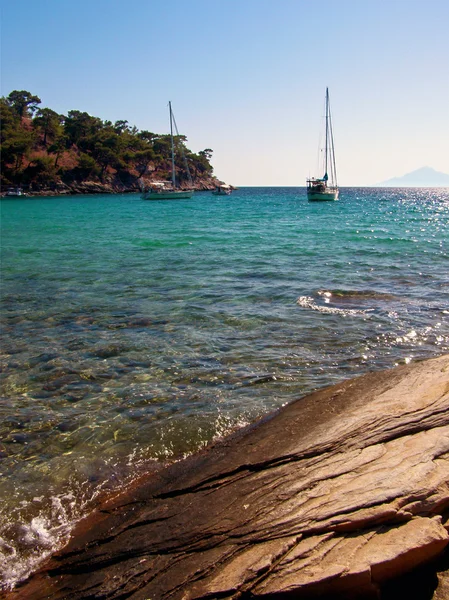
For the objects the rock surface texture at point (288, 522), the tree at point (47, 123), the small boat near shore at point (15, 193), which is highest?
the tree at point (47, 123)

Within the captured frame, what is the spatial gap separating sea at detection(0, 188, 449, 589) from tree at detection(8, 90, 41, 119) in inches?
5227

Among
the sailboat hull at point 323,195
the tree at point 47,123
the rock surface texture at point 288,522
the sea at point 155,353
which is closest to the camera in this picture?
the rock surface texture at point 288,522

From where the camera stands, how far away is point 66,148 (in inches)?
4707

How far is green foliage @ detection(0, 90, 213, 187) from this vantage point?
9956cm

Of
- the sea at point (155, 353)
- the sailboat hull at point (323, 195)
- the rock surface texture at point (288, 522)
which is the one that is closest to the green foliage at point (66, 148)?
the sailboat hull at point (323, 195)

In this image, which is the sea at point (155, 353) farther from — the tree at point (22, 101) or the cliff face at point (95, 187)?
the tree at point (22, 101)

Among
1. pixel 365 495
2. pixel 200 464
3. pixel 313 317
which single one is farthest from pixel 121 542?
pixel 313 317

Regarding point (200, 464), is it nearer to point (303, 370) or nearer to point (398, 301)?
point (303, 370)

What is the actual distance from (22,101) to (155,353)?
476ft

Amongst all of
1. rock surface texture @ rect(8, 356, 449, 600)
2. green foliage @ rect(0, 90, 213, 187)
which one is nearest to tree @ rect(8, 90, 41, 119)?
green foliage @ rect(0, 90, 213, 187)

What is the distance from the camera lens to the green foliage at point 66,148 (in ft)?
327

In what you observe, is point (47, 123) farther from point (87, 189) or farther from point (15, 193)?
point (15, 193)

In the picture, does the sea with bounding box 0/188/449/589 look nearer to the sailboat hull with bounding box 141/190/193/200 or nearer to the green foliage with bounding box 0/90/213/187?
the sailboat hull with bounding box 141/190/193/200

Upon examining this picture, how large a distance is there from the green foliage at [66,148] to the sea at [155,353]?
3455 inches
